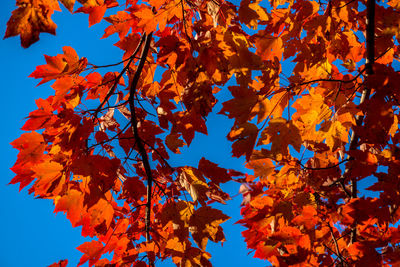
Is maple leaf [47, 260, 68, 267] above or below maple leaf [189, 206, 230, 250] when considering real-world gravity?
below

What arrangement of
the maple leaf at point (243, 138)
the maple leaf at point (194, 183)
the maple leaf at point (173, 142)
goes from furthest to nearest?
the maple leaf at point (173, 142), the maple leaf at point (194, 183), the maple leaf at point (243, 138)

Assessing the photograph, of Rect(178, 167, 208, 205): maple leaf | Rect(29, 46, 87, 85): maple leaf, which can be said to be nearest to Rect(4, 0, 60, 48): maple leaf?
Rect(29, 46, 87, 85): maple leaf

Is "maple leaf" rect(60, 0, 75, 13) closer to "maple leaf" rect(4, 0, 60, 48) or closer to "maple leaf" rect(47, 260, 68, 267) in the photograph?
"maple leaf" rect(4, 0, 60, 48)

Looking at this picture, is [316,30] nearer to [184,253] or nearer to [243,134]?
[243,134]

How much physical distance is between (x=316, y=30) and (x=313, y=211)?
1.58 meters

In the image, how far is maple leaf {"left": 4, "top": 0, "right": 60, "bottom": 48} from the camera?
1.19m

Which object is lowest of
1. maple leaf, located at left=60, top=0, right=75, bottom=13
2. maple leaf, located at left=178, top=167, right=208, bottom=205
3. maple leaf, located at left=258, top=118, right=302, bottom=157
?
maple leaf, located at left=178, top=167, right=208, bottom=205

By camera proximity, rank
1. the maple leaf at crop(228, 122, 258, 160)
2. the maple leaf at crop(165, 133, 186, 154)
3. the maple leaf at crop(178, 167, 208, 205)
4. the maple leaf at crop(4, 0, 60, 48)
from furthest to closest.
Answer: the maple leaf at crop(165, 133, 186, 154), the maple leaf at crop(178, 167, 208, 205), the maple leaf at crop(228, 122, 258, 160), the maple leaf at crop(4, 0, 60, 48)

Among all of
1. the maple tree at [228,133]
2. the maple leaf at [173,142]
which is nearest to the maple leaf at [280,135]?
the maple tree at [228,133]

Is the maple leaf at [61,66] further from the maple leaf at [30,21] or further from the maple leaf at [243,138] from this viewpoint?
the maple leaf at [243,138]

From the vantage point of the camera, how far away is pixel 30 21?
47.8 inches

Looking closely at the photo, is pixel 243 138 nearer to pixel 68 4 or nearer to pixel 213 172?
pixel 213 172

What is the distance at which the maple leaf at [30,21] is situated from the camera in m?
1.19

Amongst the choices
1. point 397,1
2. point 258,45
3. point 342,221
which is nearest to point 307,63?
point 258,45
